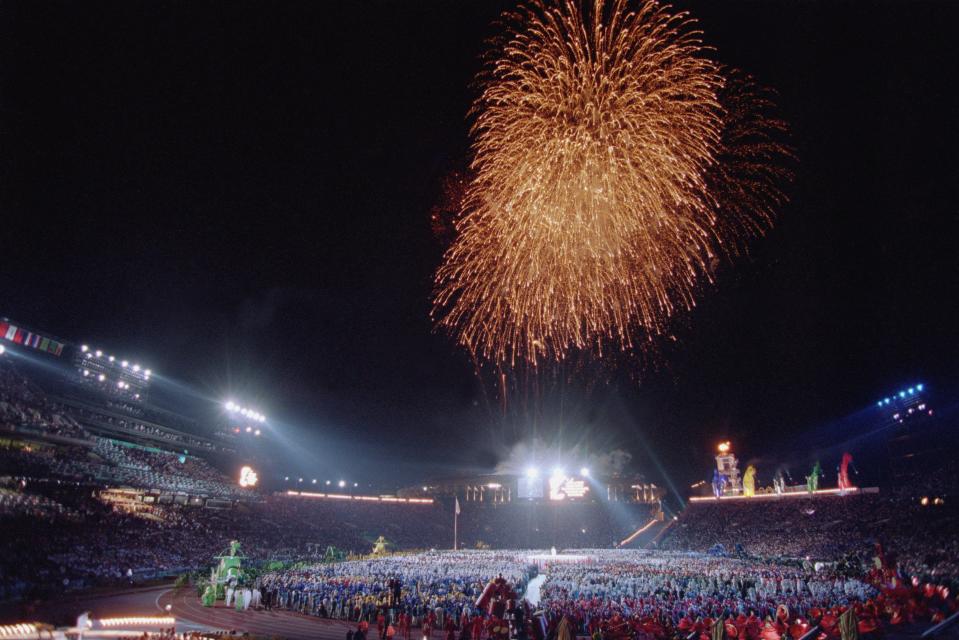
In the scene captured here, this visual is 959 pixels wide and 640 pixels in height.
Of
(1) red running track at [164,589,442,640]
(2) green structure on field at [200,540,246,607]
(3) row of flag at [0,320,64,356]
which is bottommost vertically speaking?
(1) red running track at [164,589,442,640]

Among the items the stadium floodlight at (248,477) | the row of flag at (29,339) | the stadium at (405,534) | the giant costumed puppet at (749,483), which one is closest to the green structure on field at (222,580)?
the stadium at (405,534)

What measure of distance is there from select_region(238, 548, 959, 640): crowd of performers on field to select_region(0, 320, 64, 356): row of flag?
35254mm

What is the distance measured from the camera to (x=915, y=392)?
4906cm

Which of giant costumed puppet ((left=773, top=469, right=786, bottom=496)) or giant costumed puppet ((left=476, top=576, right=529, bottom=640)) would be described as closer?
giant costumed puppet ((left=476, top=576, right=529, bottom=640))

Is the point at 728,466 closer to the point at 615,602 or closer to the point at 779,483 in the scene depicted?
the point at 779,483

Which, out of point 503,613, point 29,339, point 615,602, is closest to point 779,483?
point 615,602

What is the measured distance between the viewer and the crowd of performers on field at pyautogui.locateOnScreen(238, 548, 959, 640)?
609 inches

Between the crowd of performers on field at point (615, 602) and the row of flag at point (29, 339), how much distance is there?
116 ft

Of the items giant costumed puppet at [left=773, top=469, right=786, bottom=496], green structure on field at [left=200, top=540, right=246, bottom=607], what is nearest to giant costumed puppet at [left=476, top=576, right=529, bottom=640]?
green structure on field at [left=200, top=540, right=246, bottom=607]

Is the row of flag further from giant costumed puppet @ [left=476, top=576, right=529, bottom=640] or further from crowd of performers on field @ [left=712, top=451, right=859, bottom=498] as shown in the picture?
crowd of performers on field @ [left=712, top=451, right=859, bottom=498]

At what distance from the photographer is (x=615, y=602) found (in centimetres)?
2094

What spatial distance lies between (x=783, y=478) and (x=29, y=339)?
76196 mm

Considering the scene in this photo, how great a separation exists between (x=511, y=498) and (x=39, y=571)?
204ft

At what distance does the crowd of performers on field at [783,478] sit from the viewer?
4828 centimetres
